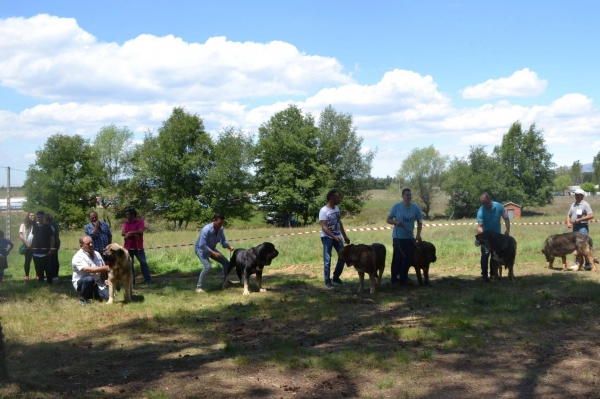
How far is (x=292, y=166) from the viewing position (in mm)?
53844

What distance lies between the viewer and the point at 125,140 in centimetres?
6184

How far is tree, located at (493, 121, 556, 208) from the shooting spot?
59.2 metres

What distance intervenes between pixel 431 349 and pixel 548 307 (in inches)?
127

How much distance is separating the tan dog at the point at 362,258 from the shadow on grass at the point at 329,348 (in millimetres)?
416

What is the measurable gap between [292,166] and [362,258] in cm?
4379

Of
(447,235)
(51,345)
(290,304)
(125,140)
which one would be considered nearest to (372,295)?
(290,304)

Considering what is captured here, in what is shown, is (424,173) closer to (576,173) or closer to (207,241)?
(207,241)

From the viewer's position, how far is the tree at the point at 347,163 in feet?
186

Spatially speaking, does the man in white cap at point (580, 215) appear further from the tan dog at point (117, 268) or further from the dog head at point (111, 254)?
the dog head at point (111, 254)

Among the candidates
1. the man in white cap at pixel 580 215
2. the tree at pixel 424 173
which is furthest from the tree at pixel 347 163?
the man in white cap at pixel 580 215

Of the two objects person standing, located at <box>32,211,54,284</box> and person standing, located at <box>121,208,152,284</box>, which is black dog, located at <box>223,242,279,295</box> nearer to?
person standing, located at <box>121,208,152,284</box>

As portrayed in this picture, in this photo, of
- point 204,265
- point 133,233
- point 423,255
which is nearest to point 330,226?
point 423,255

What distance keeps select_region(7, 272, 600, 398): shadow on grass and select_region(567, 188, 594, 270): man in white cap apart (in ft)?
9.60

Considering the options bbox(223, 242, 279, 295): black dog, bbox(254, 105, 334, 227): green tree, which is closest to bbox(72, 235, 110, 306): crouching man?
bbox(223, 242, 279, 295): black dog
